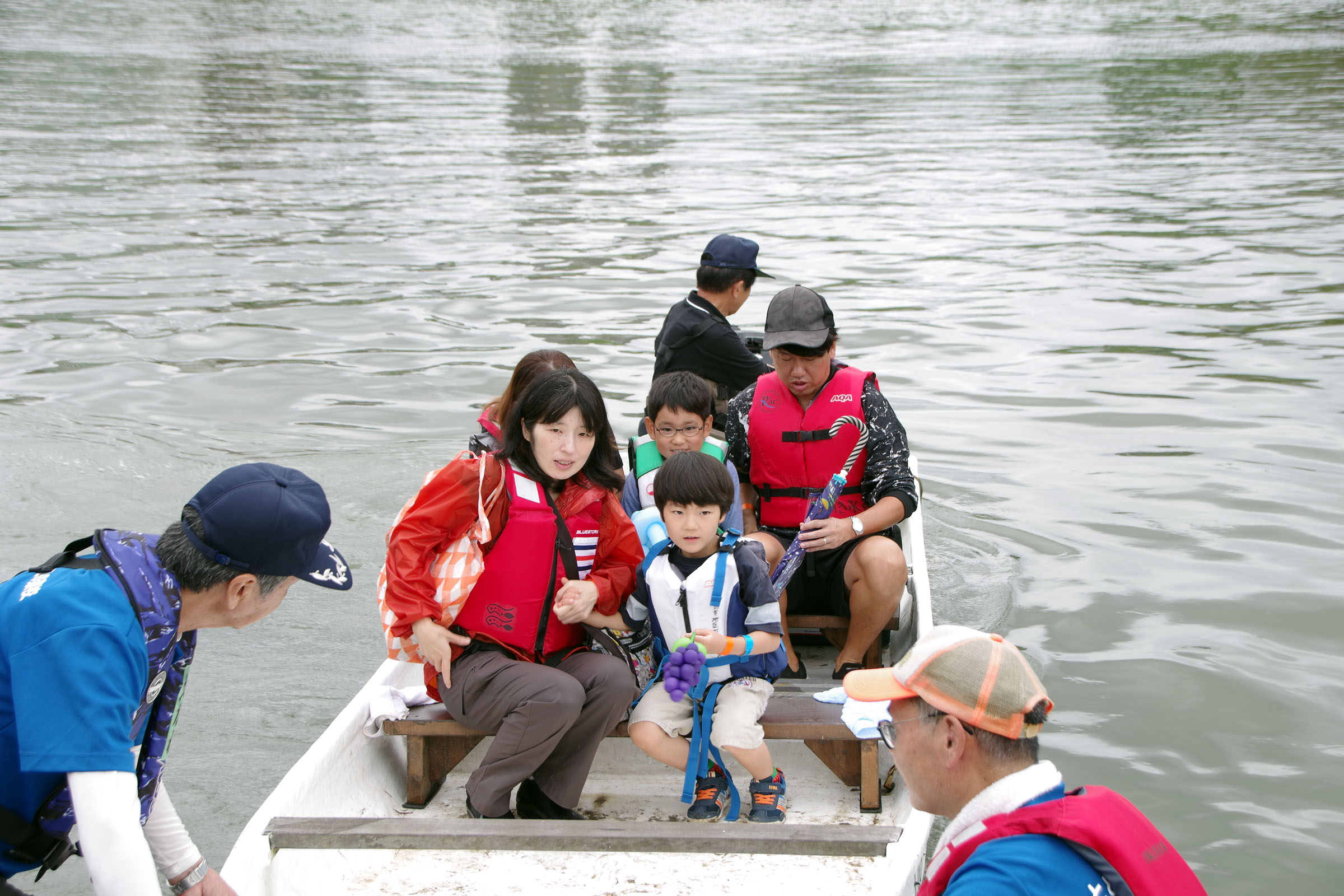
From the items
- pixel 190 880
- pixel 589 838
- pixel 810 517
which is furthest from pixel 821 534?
pixel 190 880

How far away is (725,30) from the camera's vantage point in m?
38.6

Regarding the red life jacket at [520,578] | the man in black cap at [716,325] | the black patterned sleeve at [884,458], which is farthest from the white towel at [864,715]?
the man in black cap at [716,325]

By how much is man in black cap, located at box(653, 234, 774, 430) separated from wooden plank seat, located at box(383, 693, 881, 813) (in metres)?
2.00

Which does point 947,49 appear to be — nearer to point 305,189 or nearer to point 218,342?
point 305,189

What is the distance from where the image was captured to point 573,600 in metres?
3.69

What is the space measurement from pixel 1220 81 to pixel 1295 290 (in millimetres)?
16163

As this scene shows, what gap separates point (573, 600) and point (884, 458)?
4.99 feet

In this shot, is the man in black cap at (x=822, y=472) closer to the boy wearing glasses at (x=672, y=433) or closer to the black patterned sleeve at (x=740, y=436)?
the black patterned sleeve at (x=740, y=436)

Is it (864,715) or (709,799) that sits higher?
(864,715)

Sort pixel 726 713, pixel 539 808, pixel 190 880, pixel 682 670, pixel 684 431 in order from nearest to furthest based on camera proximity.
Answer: pixel 190 880, pixel 682 670, pixel 726 713, pixel 539 808, pixel 684 431

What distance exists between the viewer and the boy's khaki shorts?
3674mm

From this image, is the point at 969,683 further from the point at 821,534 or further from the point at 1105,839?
the point at 821,534

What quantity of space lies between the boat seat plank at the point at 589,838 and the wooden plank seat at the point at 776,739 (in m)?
0.56

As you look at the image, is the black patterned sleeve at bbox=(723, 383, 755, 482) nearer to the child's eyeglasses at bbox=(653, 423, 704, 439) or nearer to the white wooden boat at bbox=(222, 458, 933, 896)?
the child's eyeglasses at bbox=(653, 423, 704, 439)
